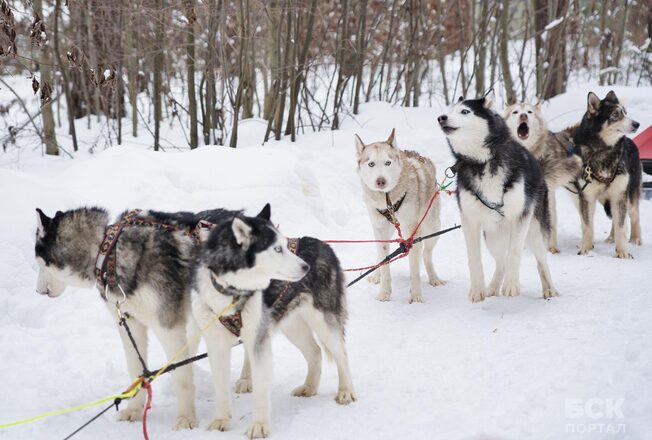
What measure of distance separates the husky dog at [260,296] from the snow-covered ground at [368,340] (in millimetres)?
303

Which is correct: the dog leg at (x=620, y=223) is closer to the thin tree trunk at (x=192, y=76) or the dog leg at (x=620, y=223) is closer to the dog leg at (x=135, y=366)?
the dog leg at (x=135, y=366)

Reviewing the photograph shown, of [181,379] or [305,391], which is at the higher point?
[181,379]

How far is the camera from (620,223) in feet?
21.4

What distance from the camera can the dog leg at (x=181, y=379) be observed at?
Result: 340 centimetres

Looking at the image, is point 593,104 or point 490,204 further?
point 593,104

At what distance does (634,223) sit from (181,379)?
18.4 ft

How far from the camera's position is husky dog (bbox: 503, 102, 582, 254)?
5699mm

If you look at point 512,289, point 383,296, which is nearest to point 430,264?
point 383,296

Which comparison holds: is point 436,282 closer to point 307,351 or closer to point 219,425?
point 307,351

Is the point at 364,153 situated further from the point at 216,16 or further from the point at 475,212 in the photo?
the point at 216,16

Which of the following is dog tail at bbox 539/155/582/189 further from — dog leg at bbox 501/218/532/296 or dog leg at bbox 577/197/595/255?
dog leg at bbox 577/197/595/255

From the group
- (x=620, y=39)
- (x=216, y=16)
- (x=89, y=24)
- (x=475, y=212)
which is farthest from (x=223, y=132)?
(x=620, y=39)

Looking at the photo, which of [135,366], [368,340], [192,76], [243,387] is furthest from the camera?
[192,76]

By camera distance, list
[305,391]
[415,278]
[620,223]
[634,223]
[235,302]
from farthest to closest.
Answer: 1. [634,223]
2. [620,223]
3. [415,278]
4. [305,391]
5. [235,302]
